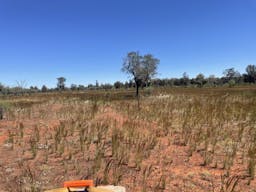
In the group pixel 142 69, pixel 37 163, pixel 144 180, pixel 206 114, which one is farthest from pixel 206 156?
pixel 142 69

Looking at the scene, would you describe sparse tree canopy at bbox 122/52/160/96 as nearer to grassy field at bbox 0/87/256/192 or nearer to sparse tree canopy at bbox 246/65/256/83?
grassy field at bbox 0/87/256/192

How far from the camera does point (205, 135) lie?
5945 mm

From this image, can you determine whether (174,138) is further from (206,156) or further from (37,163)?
(37,163)

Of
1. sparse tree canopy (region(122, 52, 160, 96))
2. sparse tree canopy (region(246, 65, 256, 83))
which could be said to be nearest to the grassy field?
sparse tree canopy (region(122, 52, 160, 96))

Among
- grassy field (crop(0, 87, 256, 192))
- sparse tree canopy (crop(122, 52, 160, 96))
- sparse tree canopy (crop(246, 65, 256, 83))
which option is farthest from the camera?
sparse tree canopy (crop(246, 65, 256, 83))

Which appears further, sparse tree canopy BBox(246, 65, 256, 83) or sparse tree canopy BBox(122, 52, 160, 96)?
sparse tree canopy BBox(246, 65, 256, 83)

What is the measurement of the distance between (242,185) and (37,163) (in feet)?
11.9

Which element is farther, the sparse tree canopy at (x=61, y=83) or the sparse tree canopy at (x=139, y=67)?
the sparse tree canopy at (x=61, y=83)

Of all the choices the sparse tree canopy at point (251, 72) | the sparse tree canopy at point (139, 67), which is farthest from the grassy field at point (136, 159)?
the sparse tree canopy at point (251, 72)

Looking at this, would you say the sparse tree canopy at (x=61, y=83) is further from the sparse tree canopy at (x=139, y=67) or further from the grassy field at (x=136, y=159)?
the grassy field at (x=136, y=159)

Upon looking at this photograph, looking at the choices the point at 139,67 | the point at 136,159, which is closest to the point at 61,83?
the point at 139,67

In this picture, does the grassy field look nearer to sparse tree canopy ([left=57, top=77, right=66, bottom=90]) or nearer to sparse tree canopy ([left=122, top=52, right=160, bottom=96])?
sparse tree canopy ([left=122, top=52, right=160, bottom=96])

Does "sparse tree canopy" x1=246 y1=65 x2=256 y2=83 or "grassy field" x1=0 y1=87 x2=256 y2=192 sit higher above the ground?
"sparse tree canopy" x1=246 y1=65 x2=256 y2=83

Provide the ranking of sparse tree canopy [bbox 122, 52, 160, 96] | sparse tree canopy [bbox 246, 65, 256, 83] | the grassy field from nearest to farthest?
the grassy field, sparse tree canopy [bbox 122, 52, 160, 96], sparse tree canopy [bbox 246, 65, 256, 83]
